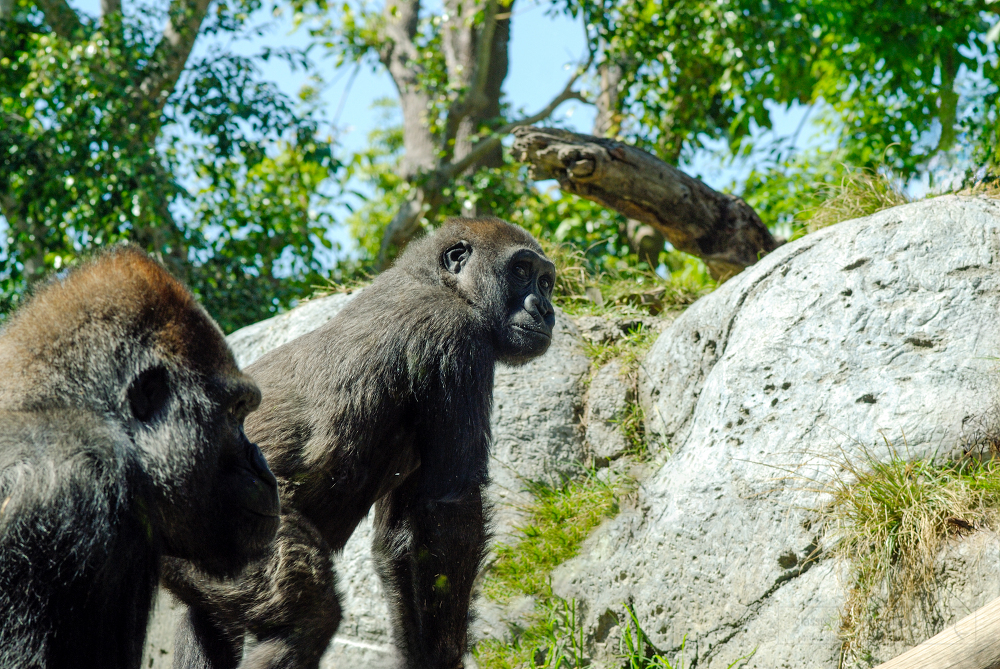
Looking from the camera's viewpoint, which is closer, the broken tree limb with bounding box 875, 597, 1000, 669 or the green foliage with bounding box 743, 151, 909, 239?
the broken tree limb with bounding box 875, 597, 1000, 669

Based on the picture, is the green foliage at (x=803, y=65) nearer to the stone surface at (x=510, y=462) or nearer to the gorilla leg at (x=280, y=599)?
the stone surface at (x=510, y=462)

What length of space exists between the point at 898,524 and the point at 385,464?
2.19m

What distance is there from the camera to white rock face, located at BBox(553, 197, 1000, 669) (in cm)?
392

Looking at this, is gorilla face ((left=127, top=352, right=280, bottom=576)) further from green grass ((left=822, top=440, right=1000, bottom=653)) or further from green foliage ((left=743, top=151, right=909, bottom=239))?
green foliage ((left=743, top=151, right=909, bottom=239))

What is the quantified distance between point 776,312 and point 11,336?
3.70 m

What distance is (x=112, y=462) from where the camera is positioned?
2225 mm

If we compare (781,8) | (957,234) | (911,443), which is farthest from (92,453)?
(781,8)

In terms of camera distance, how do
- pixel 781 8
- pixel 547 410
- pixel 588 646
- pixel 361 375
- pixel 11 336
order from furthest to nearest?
pixel 781 8 → pixel 547 410 → pixel 588 646 → pixel 361 375 → pixel 11 336

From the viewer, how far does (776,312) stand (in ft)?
15.8

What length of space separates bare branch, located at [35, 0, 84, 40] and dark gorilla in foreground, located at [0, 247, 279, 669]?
807 cm

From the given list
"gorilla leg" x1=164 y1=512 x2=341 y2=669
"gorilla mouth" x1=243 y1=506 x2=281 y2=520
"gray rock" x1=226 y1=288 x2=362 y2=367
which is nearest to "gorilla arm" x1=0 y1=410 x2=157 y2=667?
"gorilla mouth" x1=243 y1=506 x2=281 y2=520

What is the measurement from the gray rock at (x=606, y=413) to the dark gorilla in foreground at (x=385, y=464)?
59.2 inches

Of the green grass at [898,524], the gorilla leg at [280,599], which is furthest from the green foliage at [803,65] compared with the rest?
the gorilla leg at [280,599]

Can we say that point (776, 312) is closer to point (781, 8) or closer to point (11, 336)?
point (11, 336)
